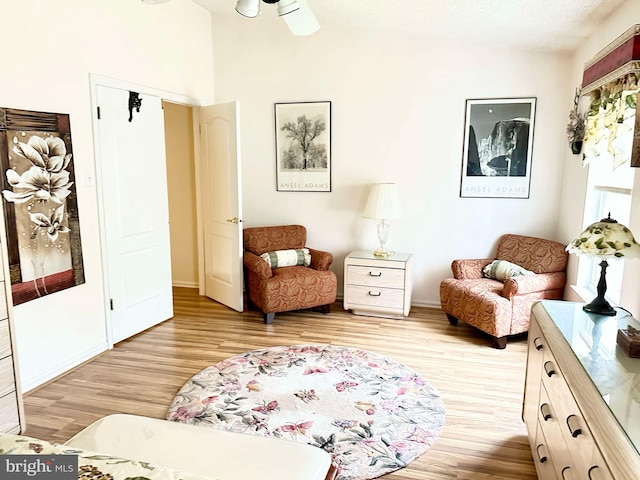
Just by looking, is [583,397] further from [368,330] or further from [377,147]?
[377,147]

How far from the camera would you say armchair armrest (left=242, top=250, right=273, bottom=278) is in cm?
419

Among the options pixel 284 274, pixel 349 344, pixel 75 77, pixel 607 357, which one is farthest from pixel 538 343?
pixel 75 77

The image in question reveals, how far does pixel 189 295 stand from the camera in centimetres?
515

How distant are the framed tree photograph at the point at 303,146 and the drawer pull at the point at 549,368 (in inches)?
124

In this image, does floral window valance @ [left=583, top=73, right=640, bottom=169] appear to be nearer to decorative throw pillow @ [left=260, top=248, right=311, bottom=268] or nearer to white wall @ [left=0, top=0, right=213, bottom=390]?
decorative throw pillow @ [left=260, top=248, right=311, bottom=268]

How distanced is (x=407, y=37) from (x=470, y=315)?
2716mm

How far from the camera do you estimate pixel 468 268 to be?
421cm

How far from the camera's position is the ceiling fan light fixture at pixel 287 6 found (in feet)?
8.82

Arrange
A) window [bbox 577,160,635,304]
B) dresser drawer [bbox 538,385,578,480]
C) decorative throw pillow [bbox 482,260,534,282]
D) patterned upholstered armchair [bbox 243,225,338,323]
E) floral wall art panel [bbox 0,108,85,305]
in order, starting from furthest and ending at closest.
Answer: patterned upholstered armchair [bbox 243,225,338,323] < decorative throw pillow [bbox 482,260,534,282] < window [bbox 577,160,635,304] < floral wall art panel [bbox 0,108,85,305] < dresser drawer [bbox 538,385,578,480]

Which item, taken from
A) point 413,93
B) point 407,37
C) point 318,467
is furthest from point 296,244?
point 318,467

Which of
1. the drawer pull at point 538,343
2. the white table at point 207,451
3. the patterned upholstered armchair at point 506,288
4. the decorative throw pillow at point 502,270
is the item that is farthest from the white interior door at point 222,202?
the drawer pull at point 538,343

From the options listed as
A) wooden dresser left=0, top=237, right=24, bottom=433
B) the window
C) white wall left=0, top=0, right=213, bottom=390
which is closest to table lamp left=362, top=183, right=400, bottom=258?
the window

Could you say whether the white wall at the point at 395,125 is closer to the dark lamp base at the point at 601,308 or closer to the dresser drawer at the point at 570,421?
the dark lamp base at the point at 601,308

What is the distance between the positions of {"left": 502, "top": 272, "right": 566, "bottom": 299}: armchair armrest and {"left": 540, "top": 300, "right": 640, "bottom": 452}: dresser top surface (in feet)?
4.29
